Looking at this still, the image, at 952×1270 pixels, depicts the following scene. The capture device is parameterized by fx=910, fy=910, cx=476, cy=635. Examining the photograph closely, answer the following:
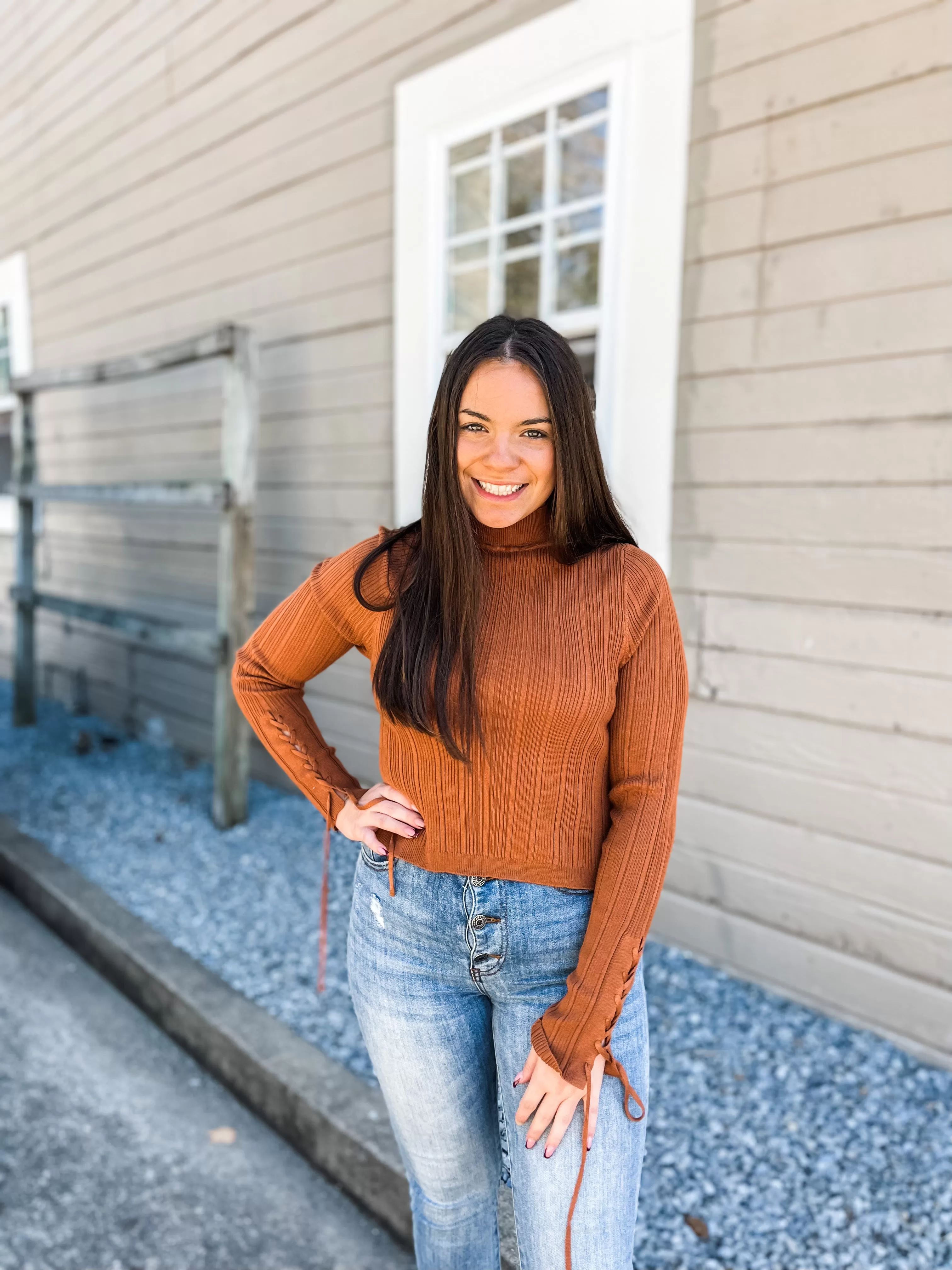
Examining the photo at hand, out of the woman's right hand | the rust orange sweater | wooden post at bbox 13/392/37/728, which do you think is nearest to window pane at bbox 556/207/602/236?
the rust orange sweater

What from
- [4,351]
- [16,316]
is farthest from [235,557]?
[4,351]

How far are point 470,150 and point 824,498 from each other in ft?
6.61

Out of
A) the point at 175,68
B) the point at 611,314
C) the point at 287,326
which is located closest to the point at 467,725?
the point at 611,314

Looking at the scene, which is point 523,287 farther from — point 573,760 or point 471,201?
point 573,760

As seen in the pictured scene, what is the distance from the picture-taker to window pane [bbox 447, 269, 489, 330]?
3.55m

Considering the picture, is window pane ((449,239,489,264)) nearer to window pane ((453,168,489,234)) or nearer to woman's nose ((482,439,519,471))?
window pane ((453,168,489,234))

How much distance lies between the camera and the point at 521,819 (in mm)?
1289

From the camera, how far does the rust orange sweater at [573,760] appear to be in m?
1.20

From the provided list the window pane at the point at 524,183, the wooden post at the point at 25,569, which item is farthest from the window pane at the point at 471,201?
the wooden post at the point at 25,569

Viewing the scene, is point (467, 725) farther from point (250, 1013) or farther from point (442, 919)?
point (250, 1013)

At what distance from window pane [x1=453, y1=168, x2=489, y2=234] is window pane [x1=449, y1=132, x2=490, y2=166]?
0.05 metres

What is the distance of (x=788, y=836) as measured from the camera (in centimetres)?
277

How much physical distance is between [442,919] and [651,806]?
341mm

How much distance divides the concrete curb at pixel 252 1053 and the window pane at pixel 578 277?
2.52 meters
